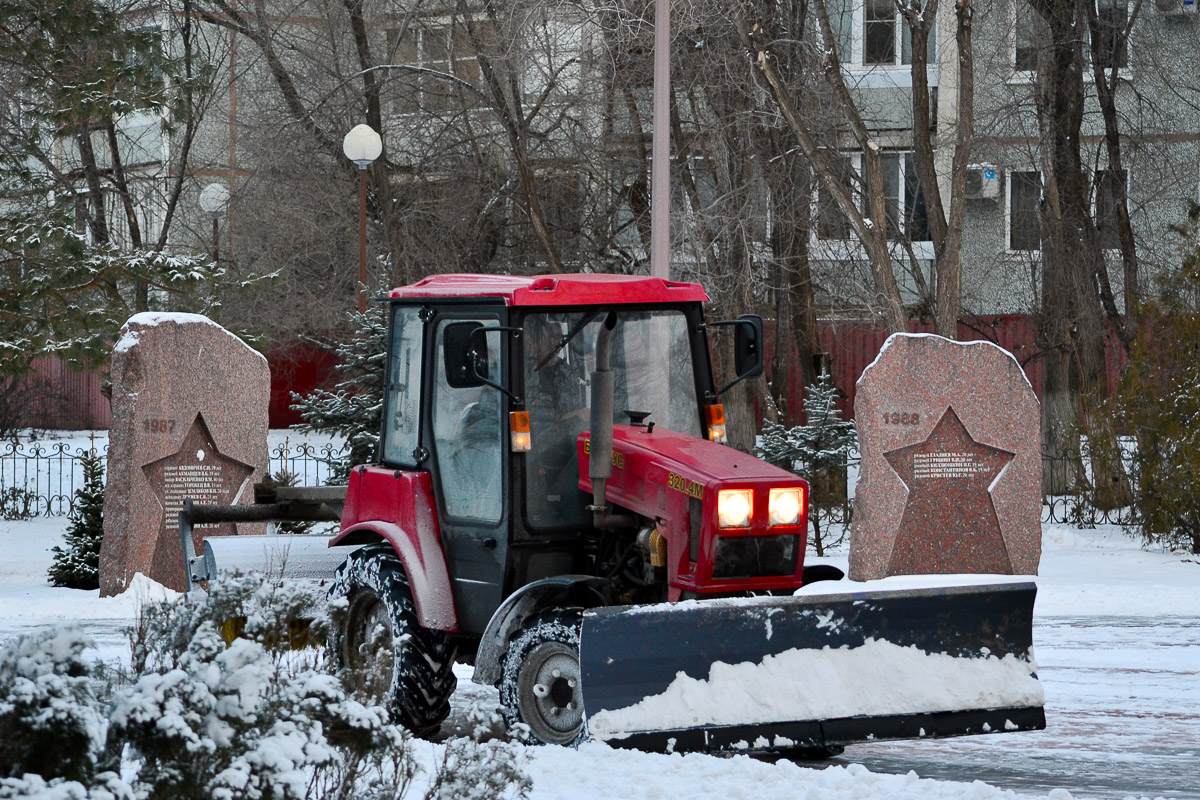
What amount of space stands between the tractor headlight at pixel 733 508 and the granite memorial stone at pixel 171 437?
26.8ft

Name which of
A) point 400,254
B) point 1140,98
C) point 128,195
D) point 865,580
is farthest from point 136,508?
point 1140,98

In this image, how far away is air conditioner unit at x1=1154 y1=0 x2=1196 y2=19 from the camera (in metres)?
23.5

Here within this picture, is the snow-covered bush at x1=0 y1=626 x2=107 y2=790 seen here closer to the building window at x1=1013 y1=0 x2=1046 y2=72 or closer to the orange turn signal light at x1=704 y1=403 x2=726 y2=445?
the orange turn signal light at x1=704 y1=403 x2=726 y2=445

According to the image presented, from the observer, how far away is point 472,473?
7.98m

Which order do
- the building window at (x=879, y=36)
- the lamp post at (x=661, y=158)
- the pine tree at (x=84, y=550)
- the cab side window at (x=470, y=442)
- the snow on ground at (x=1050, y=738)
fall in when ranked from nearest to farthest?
the snow on ground at (x=1050, y=738) → the cab side window at (x=470, y=442) → the lamp post at (x=661, y=158) → the pine tree at (x=84, y=550) → the building window at (x=879, y=36)

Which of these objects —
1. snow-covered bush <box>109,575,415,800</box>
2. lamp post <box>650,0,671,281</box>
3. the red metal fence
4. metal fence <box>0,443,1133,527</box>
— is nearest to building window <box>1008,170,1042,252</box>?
the red metal fence

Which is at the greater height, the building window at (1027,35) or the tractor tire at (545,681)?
the building window at (1027,35)

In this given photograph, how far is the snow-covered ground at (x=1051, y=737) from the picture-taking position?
247 inches

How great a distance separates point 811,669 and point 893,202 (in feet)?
68.6

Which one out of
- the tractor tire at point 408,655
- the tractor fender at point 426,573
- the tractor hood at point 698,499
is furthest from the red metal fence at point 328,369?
the tractor hood at point 698,499

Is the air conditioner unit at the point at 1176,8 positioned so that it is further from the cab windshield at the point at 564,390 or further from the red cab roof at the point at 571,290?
the cab windshield at the point at 564,390

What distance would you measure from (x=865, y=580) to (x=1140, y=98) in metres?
11.0

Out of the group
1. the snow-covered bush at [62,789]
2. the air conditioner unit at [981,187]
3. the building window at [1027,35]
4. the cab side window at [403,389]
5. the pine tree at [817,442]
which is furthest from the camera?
the air conditioner unit at [981,187]

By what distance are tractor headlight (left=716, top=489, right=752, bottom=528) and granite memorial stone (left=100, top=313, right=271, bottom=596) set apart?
8.17 m
